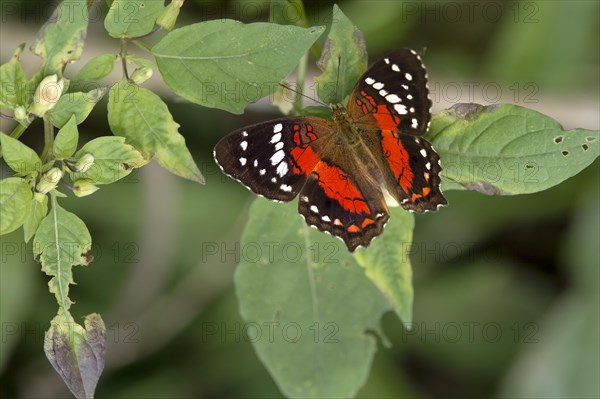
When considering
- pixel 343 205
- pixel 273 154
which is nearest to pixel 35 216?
pixel 273 154

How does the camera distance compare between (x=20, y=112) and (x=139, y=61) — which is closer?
(x=20, y=112)

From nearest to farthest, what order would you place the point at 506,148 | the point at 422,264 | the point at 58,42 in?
the point at 58,42 → the point at 506,148 → the point at 422,264

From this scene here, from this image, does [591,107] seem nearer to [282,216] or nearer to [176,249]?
[282,216]

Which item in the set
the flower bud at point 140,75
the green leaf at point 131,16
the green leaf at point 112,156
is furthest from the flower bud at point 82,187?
the green leaf at point 131,16

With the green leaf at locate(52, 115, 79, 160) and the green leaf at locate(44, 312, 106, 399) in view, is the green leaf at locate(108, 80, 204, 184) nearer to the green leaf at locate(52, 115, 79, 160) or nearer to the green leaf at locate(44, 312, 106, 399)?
the green leaf at locate(52, 115, 79, 160)

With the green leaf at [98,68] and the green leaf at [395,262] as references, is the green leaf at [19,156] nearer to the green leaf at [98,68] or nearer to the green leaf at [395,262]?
the green leaf at [98,68]

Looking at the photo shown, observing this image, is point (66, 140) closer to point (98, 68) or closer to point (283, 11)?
point (98, 68)
